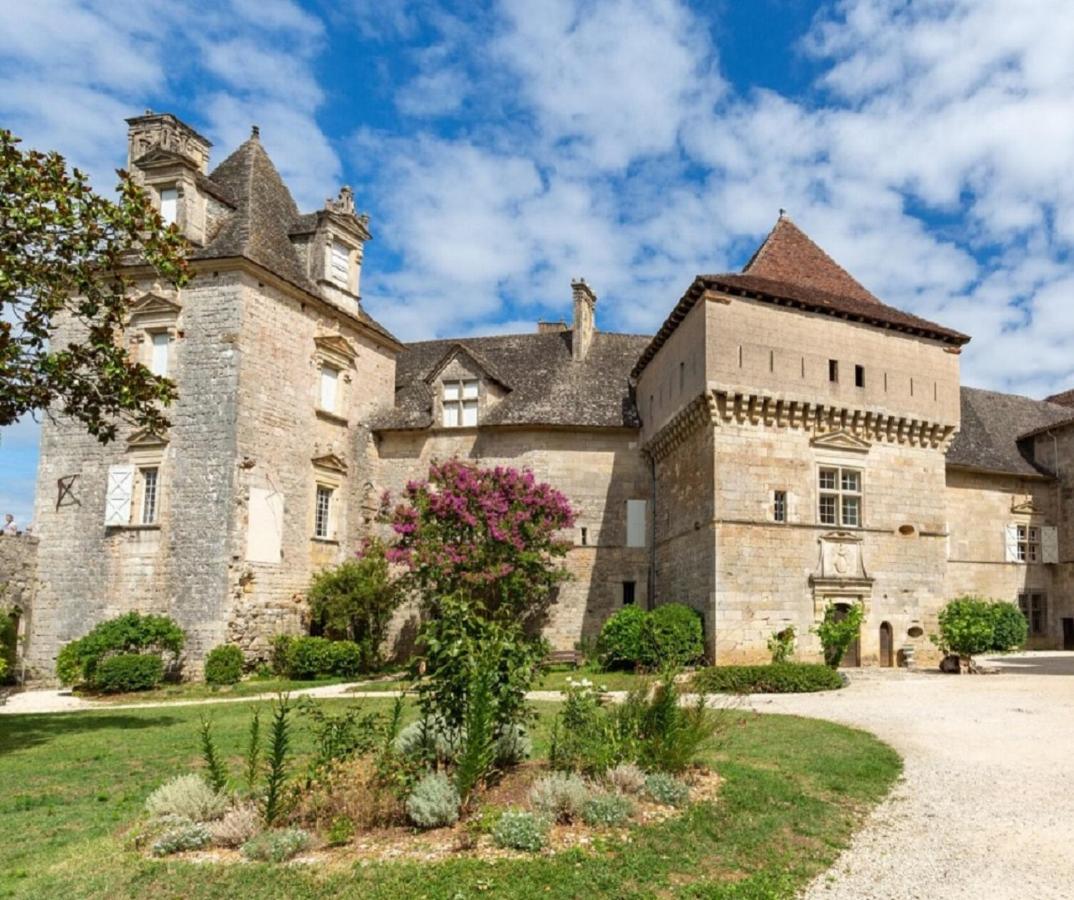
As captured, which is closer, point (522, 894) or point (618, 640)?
point (522, 894)

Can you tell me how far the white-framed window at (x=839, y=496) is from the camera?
2062cm

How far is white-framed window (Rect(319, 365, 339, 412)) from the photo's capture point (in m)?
23.9

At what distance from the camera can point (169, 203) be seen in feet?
71.4

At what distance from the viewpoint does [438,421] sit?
1002 inches

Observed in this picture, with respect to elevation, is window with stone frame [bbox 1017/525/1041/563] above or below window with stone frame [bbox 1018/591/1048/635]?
above

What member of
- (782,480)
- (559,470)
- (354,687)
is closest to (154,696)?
(354,687)

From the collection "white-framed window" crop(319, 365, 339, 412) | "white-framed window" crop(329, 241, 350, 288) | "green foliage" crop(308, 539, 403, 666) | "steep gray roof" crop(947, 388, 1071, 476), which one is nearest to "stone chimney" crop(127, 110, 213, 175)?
"white-framed window" crop(329, 241, 350, 288)

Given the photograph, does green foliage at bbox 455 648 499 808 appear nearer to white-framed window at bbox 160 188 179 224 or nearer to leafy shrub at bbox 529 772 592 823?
leafy shrub at bbox 529 772 592 823

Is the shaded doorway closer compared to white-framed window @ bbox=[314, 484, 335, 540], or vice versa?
the shaded doorway

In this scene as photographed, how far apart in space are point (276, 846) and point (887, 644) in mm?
18269

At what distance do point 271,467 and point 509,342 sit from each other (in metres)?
10.3

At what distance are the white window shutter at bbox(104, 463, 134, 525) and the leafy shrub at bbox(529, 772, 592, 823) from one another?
1722cm

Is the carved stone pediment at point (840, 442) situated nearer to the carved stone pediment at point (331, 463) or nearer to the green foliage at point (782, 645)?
the green foliage at point (782, 645)

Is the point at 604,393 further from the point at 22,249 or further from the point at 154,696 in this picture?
the point at 22,249
